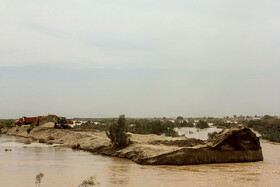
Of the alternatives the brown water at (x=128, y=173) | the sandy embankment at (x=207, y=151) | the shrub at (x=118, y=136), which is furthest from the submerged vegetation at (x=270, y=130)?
the shrub at (x=118, y=136)

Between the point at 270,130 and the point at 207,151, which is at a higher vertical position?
the point at 270,130

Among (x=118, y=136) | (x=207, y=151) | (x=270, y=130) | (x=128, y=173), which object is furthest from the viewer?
(x=270, y=130)

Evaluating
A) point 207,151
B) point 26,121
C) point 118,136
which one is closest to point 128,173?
point 207,151

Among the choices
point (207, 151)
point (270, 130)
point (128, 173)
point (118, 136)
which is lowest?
point (128, 173)

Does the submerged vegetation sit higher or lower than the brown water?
higher

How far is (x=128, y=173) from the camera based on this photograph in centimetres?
1420

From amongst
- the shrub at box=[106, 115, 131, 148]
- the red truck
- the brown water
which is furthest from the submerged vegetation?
the red truck

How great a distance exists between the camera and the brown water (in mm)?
12242

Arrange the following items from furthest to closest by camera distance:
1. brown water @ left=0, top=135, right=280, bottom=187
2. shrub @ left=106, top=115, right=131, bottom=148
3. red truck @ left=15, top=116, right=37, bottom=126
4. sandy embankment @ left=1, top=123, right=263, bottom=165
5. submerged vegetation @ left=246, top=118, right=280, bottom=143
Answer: red truck @ left=15, top=116, right=37, bottom=126 < submerged vegetation @ left=246, top=118, right=280, bottom=143 < shrub @ left=106, top=115, right=131, bottom=148 < sandy embankment @ left=1, top=123, right=263, bottom=165 < brown water @ left=0, top=135, right=280, bottom=187

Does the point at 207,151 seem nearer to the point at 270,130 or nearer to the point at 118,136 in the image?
the point at 118,136

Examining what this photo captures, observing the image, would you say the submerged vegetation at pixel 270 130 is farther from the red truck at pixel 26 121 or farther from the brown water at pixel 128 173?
the red truck at pixel 26 121


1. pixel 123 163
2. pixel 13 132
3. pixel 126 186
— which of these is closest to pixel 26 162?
→ pixel 123 163

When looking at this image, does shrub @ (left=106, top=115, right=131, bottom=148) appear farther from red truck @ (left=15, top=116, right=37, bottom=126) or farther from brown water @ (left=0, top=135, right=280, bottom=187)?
red truck @ (left=15, top=116, right=37, bottom=126)

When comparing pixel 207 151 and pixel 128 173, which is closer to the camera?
pixel 128 173
